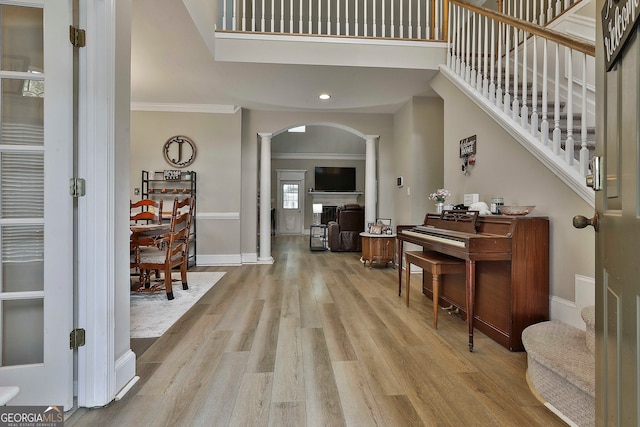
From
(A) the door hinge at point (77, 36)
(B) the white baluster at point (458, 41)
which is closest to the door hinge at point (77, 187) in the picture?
(A) the door hinge at point (77, 36)

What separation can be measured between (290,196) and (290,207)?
412mm

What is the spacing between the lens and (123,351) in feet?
5.17

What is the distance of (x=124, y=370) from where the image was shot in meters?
1.54

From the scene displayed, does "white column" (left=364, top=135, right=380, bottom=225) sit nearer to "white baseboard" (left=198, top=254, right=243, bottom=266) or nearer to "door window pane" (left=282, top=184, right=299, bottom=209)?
"white baseboard" (left=198, top=254, right=243, bottom=266)

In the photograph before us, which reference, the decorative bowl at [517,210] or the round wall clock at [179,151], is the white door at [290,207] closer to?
the round wall clock at [179,151]

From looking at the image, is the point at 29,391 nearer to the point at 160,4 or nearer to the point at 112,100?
the point at 112,100

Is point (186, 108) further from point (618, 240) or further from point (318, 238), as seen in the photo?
point (318, 238)

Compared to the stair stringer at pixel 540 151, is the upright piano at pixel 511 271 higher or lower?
lower

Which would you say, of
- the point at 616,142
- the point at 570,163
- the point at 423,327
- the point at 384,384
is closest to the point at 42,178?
the point at 384,384

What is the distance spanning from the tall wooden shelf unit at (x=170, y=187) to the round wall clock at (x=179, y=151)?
0.59 ft

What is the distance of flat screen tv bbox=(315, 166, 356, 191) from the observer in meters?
11.1

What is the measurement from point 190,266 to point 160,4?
3516 mm

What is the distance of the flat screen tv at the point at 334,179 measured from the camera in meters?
11.1

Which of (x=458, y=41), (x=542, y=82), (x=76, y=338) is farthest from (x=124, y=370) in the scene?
(x=458, y=41)
